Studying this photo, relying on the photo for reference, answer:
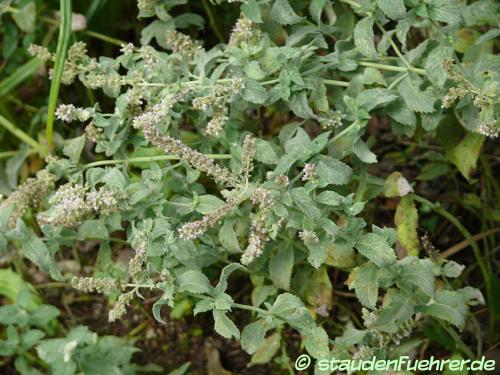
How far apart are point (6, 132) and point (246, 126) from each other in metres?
0.91

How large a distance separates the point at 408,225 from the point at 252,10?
25.9 inches

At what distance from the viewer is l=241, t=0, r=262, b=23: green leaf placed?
1656 millimetres

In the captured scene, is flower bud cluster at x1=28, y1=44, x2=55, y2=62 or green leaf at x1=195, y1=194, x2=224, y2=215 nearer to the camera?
green leaf at x1=195, y1=194, x2=224, y2=215

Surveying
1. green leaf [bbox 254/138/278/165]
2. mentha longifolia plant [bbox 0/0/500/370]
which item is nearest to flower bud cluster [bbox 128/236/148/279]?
mentha longifolia plant [bbox 0/0/500/370]

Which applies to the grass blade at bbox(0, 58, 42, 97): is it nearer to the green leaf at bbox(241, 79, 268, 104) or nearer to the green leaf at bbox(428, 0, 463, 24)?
the green leaf at bbox(241, 79, 268, 104)

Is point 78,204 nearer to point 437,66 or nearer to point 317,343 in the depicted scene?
point 317,343

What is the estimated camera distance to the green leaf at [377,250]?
1.45m

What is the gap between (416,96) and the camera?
1654 millimetres

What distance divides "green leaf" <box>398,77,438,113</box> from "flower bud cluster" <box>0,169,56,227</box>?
856 mm

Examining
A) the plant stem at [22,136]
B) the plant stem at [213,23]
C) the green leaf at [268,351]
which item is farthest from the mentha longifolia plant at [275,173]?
the plant stem at [22,136]

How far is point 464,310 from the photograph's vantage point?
5.37 feet

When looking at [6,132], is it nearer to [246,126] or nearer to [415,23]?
[246,126]

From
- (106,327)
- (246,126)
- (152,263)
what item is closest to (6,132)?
(106,327)

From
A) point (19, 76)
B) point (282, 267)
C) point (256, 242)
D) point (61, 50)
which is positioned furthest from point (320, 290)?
point (19, 76)
